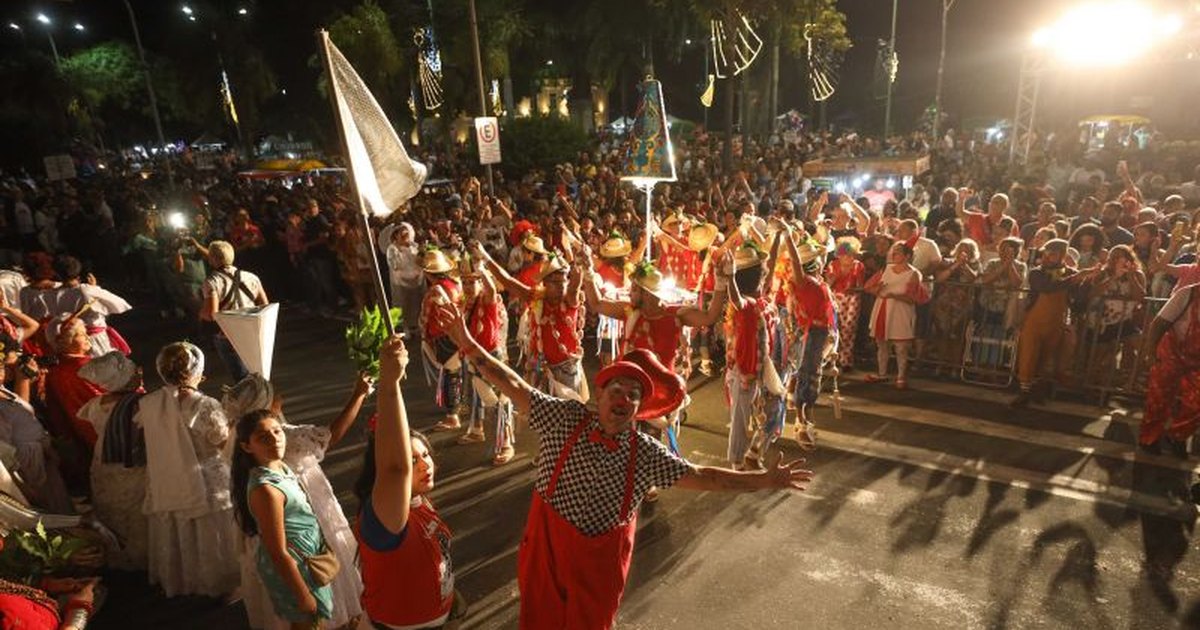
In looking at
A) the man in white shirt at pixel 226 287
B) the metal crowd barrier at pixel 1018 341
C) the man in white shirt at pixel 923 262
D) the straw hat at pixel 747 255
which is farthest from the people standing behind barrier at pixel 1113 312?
the man in white shirt at pixel 226 287

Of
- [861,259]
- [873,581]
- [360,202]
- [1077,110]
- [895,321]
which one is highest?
[1077,110]

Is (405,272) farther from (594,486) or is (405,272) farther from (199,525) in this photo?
(594,486)

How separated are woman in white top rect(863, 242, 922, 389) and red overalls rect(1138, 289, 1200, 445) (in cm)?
Result: 243

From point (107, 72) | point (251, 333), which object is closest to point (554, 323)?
point (251, 333)

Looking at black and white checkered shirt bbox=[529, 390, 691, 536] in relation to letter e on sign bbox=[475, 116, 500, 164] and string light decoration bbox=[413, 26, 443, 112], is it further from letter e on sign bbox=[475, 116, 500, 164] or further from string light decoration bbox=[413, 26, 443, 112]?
string light decoration bbox=[413, 26, 443, 112]

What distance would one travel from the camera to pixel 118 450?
4.48m

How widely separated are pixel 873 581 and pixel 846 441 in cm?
233

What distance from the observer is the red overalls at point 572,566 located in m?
2.98

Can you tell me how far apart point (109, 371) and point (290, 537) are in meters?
2.13

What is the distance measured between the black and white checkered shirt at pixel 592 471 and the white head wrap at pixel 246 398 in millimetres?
1580

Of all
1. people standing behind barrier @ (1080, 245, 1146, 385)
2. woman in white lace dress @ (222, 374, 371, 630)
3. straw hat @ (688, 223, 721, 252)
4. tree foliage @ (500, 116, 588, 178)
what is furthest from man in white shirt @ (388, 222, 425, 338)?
tree foliage @ (500, 116, 588, 178)

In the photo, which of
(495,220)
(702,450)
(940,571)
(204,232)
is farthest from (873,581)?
(204,232)

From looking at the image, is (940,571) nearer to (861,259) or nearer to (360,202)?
(360,202)

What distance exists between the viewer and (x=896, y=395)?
8.15 m
